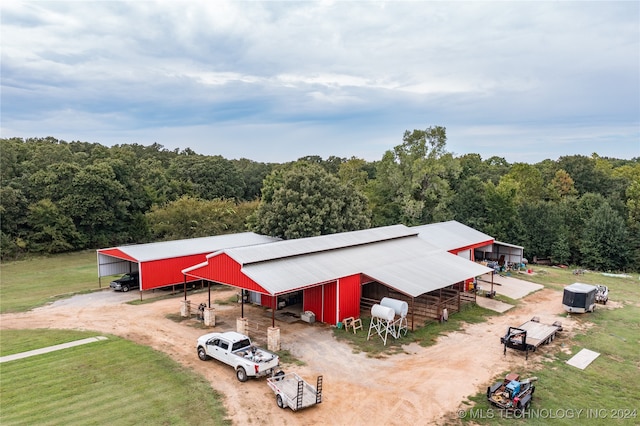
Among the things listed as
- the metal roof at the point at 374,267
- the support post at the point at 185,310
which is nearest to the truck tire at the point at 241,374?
the metal roof at the point at 374,267

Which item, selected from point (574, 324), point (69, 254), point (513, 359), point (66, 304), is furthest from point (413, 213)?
point (69, 254)

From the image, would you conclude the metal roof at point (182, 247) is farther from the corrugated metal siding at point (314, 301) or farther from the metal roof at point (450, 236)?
the metal roof at point (450, 236)

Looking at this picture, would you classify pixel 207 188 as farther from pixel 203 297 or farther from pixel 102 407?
pixel 102 407

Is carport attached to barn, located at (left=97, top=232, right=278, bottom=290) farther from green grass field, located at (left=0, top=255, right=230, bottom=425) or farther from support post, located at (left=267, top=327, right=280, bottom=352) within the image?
support post, located at (left=267, top=327, right=280, bottom=352)

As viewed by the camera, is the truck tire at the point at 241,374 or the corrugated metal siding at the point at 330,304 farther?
the corrugated metal siding at the point at 330,304

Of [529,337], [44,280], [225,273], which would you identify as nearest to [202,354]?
[225,273]

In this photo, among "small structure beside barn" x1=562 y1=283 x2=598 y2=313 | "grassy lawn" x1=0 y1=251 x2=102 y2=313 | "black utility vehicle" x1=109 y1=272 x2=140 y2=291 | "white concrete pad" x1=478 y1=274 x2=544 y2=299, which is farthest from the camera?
"white concrete pad" x1=478 y1=274 x2=544 y2=299

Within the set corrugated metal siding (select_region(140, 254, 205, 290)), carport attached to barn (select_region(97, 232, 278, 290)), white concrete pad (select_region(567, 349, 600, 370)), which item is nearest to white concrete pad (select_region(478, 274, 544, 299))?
white concrete pad (select_region(567, 349, 600, 370))
